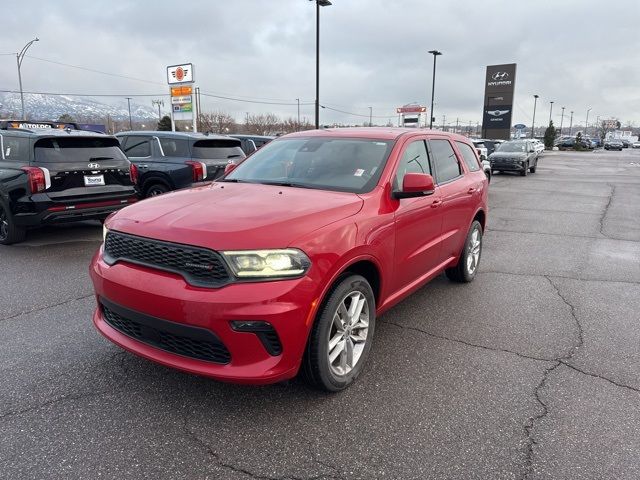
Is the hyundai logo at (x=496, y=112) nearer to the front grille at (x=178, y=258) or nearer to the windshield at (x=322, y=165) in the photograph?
the windshield at (x=322, y=165)

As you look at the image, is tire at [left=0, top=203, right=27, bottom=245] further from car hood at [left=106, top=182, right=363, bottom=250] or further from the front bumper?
the front bumper

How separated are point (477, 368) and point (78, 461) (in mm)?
2679

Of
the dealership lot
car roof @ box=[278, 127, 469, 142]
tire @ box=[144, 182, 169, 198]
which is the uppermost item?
car roof @ box=[278, 127, 469, 142]

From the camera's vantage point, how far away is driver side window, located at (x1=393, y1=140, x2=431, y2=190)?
150 inches

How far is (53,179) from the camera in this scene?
Result: 22.4ft

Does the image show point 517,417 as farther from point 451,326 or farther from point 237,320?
point 237,320

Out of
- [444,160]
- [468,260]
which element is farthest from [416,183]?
[468,260]

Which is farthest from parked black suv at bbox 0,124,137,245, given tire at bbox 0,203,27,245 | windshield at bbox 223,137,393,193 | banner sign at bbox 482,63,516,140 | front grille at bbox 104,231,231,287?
banner sign at bbox 482,63,516,140

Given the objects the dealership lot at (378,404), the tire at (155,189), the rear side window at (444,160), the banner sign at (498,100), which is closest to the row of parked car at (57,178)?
the tire at (155,189)

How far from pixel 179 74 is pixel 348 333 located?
27260 mm

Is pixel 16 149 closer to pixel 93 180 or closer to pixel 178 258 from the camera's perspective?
pixel 93 180

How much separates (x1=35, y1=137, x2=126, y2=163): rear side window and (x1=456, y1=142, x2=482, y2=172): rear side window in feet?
17.9

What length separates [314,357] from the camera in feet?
9.43

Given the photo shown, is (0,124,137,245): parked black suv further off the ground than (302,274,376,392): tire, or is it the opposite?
(0,124,137,245): parked black suv
